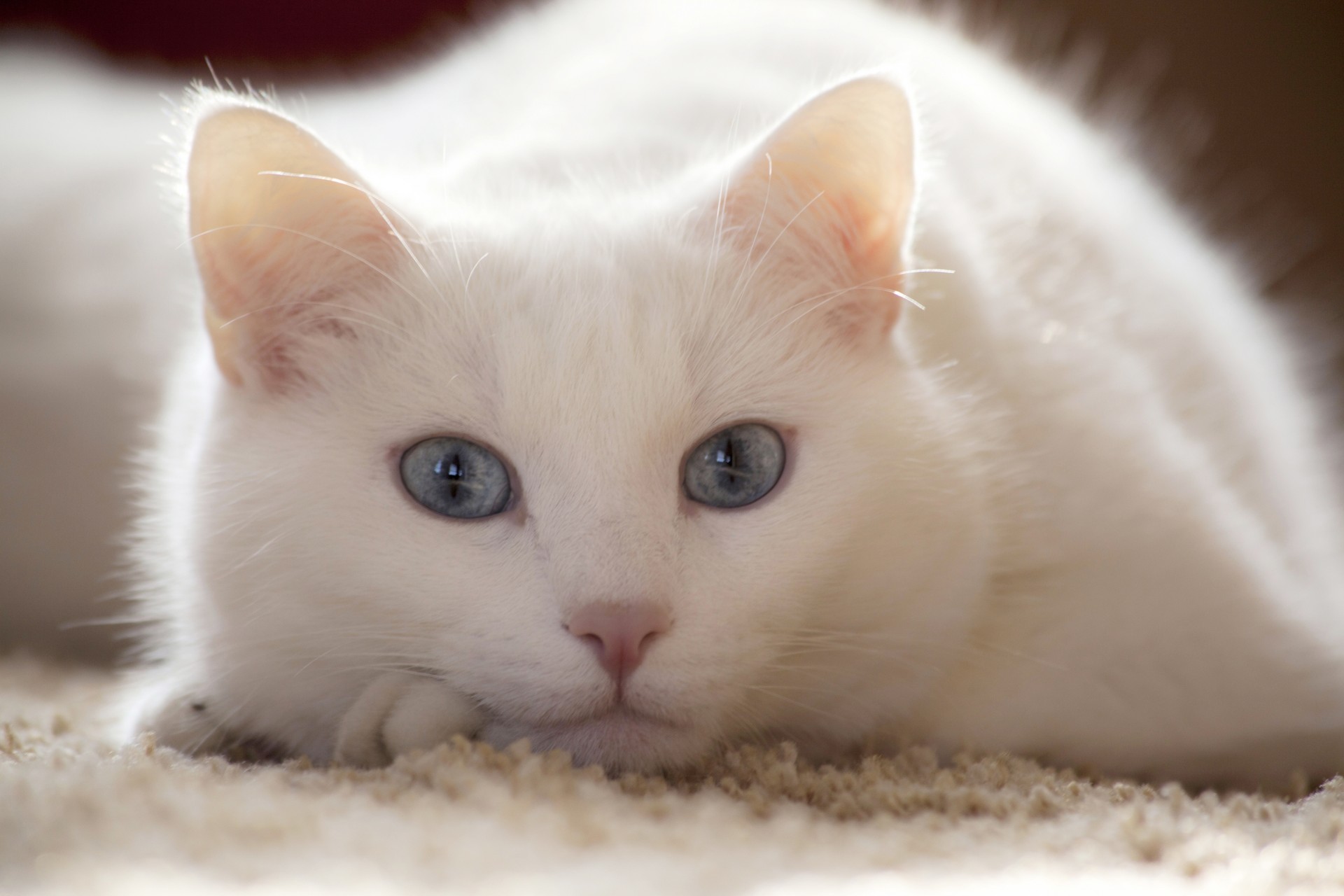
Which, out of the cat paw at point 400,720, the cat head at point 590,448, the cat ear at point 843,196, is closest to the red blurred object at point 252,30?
the cat head at point 590,448

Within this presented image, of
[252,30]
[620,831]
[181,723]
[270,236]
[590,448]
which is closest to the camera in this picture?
[620,831]

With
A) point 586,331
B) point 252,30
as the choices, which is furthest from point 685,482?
point 252,30

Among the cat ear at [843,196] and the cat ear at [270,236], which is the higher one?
the cat ear at [843,196]

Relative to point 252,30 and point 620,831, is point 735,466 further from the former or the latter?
point 252,30

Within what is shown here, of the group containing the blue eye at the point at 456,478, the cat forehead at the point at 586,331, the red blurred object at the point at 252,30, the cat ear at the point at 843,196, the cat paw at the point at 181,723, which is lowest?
the cat paw at the point at 181,723

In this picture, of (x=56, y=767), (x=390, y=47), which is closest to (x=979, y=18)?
(x=390, y=47)

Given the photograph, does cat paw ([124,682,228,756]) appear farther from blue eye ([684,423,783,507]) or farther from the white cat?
blue eye ([684,423,783,507])

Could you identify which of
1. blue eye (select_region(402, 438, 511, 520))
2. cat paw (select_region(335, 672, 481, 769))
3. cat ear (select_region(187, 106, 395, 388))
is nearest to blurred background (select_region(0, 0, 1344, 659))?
cat ear (select_region(187, 106, 395, 388))

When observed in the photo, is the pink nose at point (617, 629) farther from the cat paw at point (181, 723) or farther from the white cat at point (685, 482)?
the cat paw at point (181, 723)
